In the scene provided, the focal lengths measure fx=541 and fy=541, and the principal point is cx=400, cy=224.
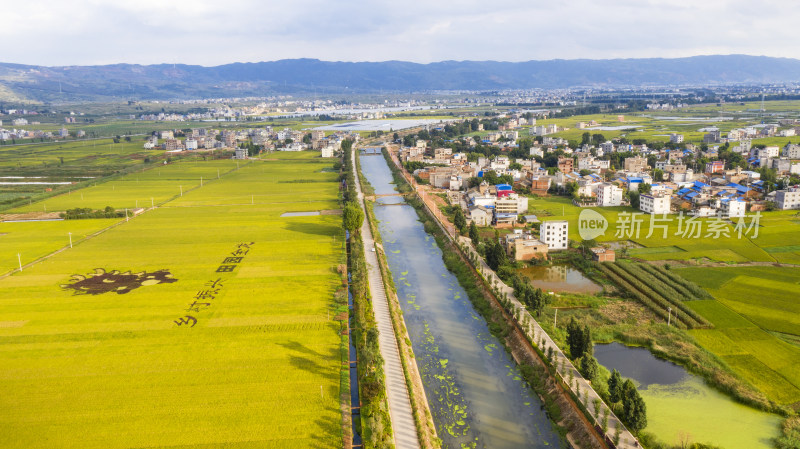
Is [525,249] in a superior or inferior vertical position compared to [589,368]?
superior

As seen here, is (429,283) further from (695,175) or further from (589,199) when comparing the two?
(695,175)

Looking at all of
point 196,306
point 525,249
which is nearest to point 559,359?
point 525,249

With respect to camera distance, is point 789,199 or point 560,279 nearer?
point 560,279

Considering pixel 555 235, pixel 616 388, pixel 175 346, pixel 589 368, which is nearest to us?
pixel 616 388

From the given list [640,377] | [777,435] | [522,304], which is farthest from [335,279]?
[777,435]

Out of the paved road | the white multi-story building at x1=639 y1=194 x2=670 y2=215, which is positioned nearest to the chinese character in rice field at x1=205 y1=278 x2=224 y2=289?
the paved road

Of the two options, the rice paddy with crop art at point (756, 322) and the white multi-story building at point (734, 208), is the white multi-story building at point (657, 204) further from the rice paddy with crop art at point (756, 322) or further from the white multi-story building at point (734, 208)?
the rice paddy with crop art at point (756, 322)

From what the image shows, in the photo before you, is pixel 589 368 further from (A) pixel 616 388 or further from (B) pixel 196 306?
(B) pixel 196 306
